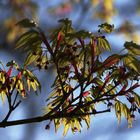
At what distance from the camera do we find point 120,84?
124 centimetres

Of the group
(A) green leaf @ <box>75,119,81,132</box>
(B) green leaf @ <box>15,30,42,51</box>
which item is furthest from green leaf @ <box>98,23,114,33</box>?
(A) green leaf @ <box>75,119,81,132</box>

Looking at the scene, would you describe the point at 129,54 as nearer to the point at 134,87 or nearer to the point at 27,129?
the point at 134,87

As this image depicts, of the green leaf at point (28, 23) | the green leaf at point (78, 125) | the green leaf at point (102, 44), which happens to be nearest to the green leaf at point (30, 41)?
the green leaf at point (28, 23)

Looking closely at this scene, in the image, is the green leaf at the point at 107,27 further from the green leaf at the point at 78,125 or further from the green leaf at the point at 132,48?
the green leaf at the point at 78,125

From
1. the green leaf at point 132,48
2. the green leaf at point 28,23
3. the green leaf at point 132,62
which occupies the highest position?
the green leaf at point 28,23

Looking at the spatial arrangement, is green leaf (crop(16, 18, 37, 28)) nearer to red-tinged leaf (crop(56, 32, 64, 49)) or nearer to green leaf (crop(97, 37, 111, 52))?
red-tinged leaf (crop(56, 32, 64, 49))

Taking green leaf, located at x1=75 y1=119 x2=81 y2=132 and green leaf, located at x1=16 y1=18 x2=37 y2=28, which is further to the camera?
green leaf, located at x1=75 y1=119 x2=81 y2=132

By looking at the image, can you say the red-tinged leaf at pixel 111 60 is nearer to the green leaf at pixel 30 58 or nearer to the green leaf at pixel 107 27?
the green leaf at pixel 107 27

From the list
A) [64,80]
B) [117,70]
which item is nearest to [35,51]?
[64,80]

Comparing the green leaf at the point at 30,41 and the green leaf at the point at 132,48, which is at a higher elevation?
the green leaf at the point at 30,41

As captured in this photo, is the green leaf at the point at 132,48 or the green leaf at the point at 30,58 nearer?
the green leaf at the point at 132,48

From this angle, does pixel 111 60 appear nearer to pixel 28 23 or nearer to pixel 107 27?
pixel 107 27

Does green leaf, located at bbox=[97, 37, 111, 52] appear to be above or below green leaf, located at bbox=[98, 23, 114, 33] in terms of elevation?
below

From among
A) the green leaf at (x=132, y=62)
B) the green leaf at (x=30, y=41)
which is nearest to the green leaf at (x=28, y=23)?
the green leaf at (x=30, y=41)
